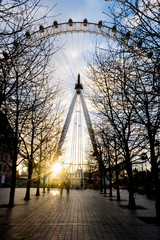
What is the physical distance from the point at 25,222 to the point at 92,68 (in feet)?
24.9

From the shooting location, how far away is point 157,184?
7.82m

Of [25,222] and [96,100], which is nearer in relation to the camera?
[25,222]

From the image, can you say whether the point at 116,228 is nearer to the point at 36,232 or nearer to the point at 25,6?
the point at 36,232

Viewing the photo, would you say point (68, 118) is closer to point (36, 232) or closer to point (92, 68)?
point (92, 68)

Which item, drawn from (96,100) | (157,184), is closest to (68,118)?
(96,100)

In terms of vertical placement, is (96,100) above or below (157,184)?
above

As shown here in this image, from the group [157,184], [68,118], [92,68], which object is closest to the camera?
[157,184]

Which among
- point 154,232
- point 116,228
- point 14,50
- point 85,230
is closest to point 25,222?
point 85,230

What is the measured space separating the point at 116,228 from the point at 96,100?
662cm

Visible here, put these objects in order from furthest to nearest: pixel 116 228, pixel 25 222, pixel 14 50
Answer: pixel 25 222 < pixel 116 228 < pixel 14 50

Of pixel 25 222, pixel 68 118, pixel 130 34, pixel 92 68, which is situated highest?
pixel 68 118

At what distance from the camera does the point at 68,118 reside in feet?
107

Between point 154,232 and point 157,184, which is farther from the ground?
point 157,184

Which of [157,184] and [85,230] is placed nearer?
[85,230]
